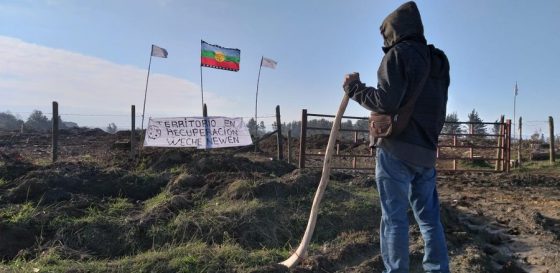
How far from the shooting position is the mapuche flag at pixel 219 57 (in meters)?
14.1

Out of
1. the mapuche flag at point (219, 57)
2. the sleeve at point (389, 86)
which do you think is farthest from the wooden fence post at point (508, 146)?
the sleeve at point (389, 86)

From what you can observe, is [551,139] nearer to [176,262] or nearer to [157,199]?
[157,199]

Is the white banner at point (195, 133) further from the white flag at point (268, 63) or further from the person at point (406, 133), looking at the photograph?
the person at point (406, 133)

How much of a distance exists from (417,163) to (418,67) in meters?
0.63

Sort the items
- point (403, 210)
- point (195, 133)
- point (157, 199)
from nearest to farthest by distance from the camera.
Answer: point (403, 210) < point (157, 199) < point (195, 133)

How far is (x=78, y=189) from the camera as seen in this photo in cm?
645

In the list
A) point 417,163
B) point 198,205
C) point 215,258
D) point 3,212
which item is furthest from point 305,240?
point 3,212

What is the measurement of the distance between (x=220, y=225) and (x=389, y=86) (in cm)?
265

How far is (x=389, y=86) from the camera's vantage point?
2920 millimetres

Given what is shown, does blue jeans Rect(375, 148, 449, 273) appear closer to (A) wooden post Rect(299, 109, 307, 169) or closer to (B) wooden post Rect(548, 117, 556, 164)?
(A) wooden post Rect(299, 109, 307, 169)

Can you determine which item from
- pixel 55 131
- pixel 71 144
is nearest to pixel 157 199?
pixel 55 131

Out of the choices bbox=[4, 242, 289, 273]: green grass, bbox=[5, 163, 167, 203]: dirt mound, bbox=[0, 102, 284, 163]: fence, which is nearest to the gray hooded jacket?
bbox=[4, 242, 289, 273]: green grass

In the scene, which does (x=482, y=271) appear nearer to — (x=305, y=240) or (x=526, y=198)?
(x=305, y=240)

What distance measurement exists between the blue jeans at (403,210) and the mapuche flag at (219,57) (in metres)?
11.6
